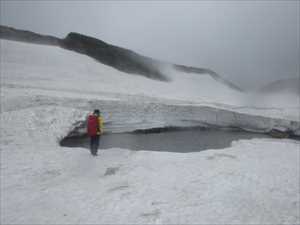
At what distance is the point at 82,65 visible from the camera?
2495 cm

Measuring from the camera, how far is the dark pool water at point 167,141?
415 inches

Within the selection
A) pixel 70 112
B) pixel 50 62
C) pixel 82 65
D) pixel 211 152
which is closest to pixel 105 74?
Result: pixel 82 65

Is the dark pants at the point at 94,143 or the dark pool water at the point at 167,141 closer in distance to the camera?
the dark pants at the point at 94,143

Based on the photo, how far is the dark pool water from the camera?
1053 centimetres

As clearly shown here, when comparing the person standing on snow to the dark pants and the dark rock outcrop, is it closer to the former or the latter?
the dark pants

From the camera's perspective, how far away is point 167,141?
39.4 feet

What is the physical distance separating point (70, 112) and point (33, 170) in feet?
16.3

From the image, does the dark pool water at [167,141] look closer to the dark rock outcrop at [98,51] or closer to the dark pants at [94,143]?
the dark pants at [94,143]

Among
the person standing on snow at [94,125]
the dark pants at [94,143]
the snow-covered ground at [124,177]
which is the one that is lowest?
the snow-covered ground at [124,177]

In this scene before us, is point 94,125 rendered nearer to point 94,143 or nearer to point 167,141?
point 94,143

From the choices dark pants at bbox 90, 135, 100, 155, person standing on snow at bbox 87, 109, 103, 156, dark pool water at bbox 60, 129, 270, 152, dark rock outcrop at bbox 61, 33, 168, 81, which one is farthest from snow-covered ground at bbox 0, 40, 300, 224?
dark rock outcrop at bbox 61, 33, 168, 81

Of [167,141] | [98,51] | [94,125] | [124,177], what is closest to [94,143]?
[94,125]

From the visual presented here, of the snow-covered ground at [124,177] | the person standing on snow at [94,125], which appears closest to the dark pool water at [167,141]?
the snow-covered ground at [124,177]

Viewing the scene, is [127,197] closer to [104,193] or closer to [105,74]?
[104,193]
